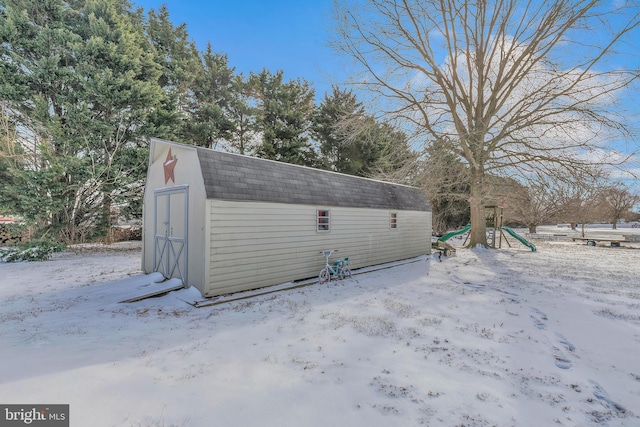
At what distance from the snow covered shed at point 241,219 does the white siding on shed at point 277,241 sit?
0.07ft

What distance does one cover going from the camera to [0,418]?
2307 millimetres

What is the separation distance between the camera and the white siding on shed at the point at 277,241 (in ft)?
19.5

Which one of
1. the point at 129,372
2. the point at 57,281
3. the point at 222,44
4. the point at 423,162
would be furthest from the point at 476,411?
the point at 222,44

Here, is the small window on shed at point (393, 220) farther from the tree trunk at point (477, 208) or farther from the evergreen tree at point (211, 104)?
the evergreen tree at point (211, 104)

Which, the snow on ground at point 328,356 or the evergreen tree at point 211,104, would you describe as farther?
the evergreen tree at point 211,104

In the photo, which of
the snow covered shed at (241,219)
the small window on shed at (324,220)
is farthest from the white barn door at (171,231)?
the small window on shed at (324,220)

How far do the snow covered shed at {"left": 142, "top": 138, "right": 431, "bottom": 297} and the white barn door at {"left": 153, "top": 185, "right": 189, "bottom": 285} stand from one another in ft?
0.07

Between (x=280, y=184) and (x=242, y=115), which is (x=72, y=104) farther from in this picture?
(x=280, y=184)

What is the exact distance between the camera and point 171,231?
6898 mm

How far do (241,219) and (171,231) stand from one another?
1973 millimetres

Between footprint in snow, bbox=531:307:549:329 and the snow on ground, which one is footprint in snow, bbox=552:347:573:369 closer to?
the snow on ground

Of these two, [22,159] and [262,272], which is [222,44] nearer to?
[22,159]

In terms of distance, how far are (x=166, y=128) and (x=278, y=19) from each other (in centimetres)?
795

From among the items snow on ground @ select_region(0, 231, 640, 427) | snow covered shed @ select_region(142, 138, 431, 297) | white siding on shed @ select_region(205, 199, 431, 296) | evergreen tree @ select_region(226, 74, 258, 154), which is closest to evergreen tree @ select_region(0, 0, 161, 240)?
evergreen tree @ select_region(226, 74, 258, 154)
